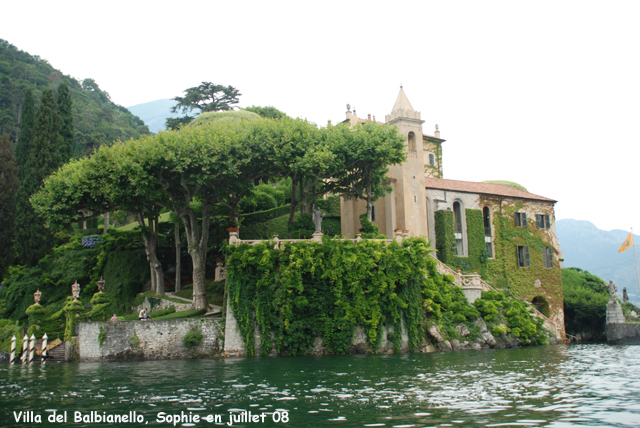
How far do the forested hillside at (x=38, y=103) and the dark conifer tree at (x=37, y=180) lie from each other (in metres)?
23.6

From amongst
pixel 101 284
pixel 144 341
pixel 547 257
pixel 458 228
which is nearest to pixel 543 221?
pixel 547 257

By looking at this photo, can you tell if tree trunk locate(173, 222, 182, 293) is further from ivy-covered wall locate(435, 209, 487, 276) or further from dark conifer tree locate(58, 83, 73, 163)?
ivy-covered wall locate(435, 209, 487, 276)

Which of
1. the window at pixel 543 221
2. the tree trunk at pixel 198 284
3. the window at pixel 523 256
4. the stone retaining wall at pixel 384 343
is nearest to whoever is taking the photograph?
the stone retaining wall at pixel 384 343

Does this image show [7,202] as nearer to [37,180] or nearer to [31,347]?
[37,180]

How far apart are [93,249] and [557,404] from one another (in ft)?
127

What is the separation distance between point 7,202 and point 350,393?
131 feet

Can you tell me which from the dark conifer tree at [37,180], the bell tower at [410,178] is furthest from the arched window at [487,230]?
the dark conifer tree at [37,180]

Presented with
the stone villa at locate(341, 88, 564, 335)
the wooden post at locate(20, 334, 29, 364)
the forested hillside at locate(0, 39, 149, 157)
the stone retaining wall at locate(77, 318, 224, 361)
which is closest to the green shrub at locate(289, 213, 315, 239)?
the stone retaining wall at locate(77, 318, 224, 361)

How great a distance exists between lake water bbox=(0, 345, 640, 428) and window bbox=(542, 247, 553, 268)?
23697 mm

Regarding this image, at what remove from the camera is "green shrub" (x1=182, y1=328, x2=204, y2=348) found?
29.8m

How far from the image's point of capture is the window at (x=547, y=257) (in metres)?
47.2

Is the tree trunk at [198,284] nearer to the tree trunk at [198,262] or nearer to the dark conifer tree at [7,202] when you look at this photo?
the tree trunk at [198,262]

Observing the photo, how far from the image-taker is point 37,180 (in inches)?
1699

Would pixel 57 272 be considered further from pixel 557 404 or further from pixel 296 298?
pixel 557 404
